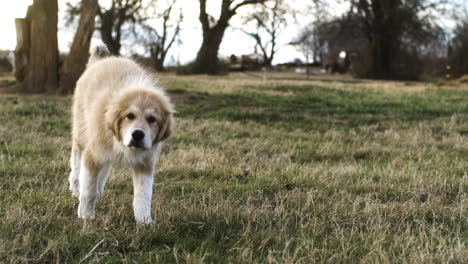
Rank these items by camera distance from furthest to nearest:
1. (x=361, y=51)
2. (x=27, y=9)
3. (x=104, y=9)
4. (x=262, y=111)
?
(x=361, y=51) < (x=104, y=9) < (x=27, y=9) < (x=262, y=111)

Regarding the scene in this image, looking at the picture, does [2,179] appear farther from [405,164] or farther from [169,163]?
[405,164]

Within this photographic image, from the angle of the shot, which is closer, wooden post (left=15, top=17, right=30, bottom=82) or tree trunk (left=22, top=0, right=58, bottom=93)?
tree trunk (left=22, top=0, right=58, bottom=93)

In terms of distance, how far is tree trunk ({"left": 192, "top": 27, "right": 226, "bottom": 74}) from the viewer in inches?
1156

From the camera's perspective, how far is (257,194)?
15.7ft

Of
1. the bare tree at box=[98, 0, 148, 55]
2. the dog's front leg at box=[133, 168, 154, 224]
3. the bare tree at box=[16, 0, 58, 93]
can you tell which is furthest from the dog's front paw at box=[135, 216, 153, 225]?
the bare tree at box=[98, 0, 148, 55]

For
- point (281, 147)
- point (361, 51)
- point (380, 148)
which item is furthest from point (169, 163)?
point (361, 51)

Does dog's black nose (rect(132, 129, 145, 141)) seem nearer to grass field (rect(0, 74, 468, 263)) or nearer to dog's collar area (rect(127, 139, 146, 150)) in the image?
dog's collar area (rect(127, 139, 146, 150))

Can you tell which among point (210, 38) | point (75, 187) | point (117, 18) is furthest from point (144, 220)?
point (117, 18)

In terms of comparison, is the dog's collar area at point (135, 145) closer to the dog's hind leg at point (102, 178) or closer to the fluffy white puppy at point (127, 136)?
the fluffy white puppy at point (127, 136)

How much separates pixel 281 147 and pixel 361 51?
3090 centimetres

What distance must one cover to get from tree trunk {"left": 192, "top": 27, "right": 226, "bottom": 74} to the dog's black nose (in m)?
26.0

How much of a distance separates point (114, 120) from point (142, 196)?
0.63 metres

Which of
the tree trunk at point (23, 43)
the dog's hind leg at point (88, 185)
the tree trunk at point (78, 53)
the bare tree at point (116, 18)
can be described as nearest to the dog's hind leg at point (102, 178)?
the dog's hind leg at point (88, 185)

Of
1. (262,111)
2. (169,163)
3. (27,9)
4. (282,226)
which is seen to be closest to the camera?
(282,226)
